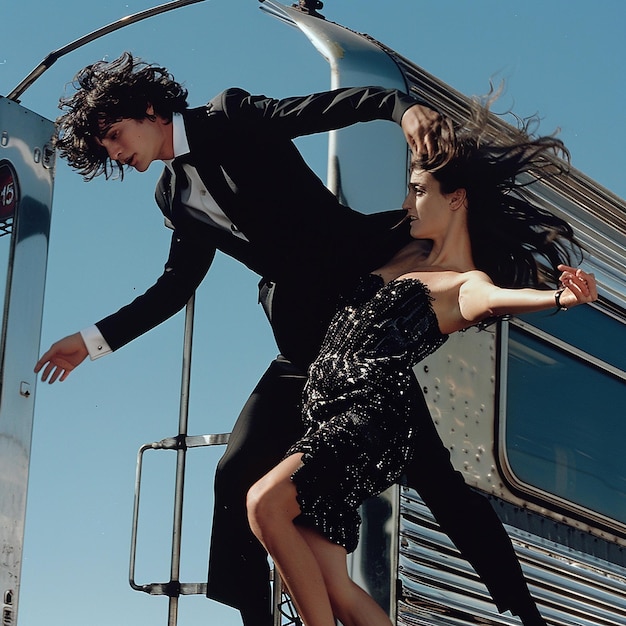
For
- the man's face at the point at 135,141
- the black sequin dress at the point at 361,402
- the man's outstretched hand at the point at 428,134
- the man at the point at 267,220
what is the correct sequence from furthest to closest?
the man's face at the point at 135,141 < the man at the point at 267,220 < the man's outstretched hand at the point at 428,134 < the black sequin dress at the point at 361,402

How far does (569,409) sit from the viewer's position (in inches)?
179

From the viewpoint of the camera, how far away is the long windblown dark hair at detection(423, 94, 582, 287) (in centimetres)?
386

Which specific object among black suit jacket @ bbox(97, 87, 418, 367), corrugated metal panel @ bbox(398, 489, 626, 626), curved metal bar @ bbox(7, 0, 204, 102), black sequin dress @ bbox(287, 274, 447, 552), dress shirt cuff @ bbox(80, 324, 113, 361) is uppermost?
curved metal bar @ bbox(7, 0, 204, 102)

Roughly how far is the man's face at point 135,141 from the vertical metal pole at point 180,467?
0.50 meters

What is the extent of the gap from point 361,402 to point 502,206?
0.89 metres

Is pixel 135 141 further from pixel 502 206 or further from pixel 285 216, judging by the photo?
pixel 502 206

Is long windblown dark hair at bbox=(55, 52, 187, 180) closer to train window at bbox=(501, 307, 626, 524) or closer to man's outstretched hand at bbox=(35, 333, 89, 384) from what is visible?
A: man's outstretched hand at bbox=(35, 333, 89, 384)

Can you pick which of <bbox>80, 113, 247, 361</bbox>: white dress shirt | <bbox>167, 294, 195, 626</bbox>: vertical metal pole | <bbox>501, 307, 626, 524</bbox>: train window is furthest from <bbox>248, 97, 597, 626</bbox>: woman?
<bbox>167, 294, 195, 626</bbox>: vertical metal pole

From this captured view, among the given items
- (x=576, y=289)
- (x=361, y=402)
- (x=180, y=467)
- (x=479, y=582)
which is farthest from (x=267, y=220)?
(x=479, y=582)

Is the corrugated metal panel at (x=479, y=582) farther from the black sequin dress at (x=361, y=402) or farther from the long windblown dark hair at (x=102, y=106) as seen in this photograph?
the long windblown dark hair at (x=102, y=106)

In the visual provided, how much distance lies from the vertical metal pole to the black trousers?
265mm

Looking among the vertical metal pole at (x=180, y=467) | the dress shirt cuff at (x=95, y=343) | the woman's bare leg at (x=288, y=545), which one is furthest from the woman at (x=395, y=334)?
the dress shirt cuff at (x=95, y=343)

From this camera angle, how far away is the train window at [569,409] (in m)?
4.27

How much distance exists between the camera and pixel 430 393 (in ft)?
12.8
